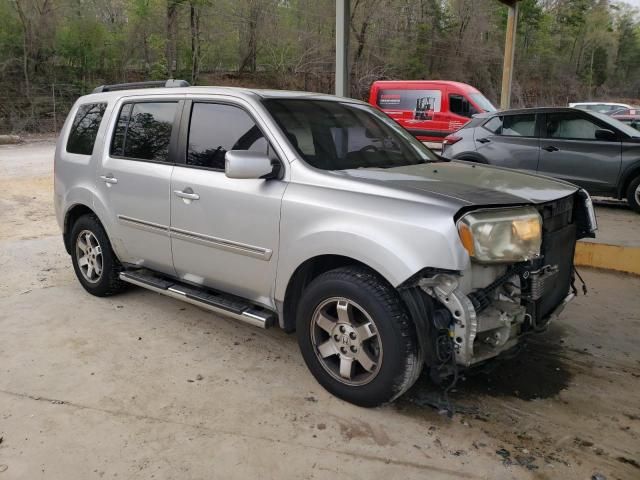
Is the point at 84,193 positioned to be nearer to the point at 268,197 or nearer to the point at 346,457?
the point at 268,197

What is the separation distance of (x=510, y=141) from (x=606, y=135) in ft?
4.57

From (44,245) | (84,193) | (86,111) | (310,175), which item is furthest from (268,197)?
(44,245)

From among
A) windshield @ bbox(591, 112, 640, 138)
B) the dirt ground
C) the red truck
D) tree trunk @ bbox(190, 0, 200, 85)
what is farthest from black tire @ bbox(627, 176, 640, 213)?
tree trunk @ bbox(190, 0, 200, 85)

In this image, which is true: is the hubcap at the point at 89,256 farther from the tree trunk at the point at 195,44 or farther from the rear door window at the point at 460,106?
the tree trunk at the point at 195,44

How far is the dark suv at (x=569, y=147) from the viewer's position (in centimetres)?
828

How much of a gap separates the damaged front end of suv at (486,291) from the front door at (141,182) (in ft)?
6.93

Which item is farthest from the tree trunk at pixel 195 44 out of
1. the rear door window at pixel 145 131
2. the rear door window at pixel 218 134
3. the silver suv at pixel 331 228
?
the rear door window at pixel 218 134

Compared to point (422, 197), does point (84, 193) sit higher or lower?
lower

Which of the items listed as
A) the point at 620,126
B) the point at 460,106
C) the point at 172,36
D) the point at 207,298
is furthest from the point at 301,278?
the point at 172,36

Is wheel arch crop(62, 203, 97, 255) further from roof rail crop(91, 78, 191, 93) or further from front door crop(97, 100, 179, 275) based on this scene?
roof rail crop(91, 78, 191, 93)

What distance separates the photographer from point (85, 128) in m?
4.97

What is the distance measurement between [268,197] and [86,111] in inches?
99.8

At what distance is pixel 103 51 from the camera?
28797 mm

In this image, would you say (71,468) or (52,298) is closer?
(71,468)
